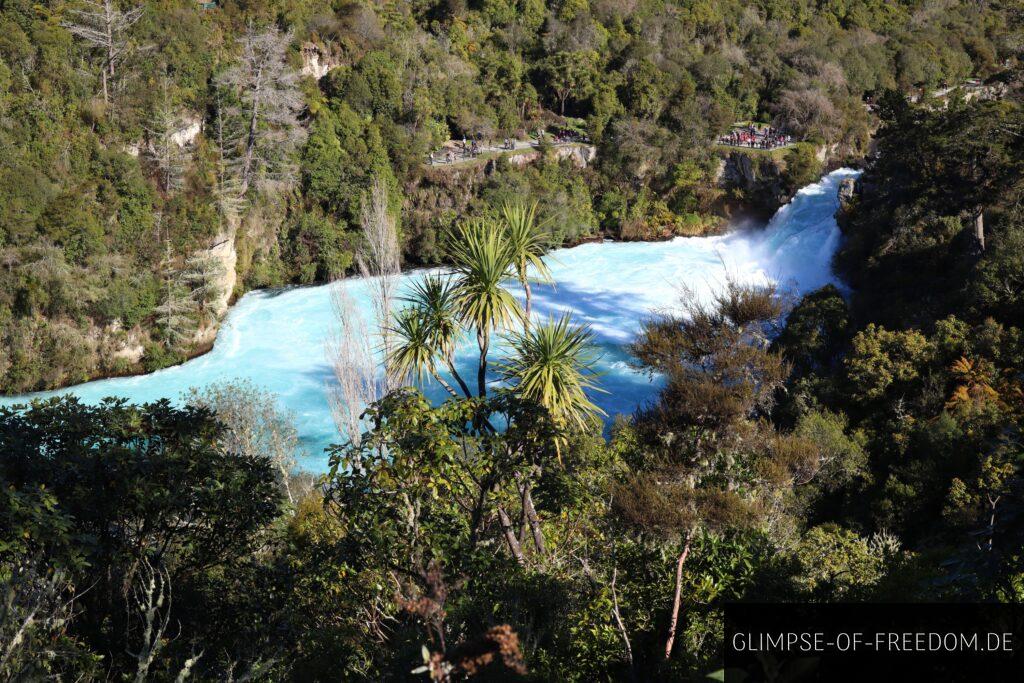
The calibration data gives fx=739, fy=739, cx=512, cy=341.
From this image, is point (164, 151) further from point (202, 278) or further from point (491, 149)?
point (491, 149)

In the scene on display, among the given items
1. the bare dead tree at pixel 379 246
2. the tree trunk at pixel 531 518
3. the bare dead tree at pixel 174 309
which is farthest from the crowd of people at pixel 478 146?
the tree trunk at pixel 531 518

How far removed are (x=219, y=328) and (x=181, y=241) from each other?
3.33 m

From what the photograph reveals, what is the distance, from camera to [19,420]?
7.26 meters

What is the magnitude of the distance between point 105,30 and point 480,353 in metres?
25.3

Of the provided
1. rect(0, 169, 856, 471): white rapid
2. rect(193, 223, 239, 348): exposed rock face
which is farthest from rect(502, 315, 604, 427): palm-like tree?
rect(193, 223, 239, 348): exposed rock face

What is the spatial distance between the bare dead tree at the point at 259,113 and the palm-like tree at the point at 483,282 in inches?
896

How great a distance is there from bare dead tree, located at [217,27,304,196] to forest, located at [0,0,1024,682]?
18cm

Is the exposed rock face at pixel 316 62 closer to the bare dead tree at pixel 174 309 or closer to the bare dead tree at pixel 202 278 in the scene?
the bare dead tree at pixel 202 278

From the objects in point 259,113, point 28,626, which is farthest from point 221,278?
point 28,626

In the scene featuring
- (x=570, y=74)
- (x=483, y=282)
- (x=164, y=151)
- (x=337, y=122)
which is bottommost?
(x=483, y=282)

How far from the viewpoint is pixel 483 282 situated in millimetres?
7980

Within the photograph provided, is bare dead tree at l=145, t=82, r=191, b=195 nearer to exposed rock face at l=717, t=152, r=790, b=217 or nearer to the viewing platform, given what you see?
the viewing platform

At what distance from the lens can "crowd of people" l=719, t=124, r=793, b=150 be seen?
137 feet

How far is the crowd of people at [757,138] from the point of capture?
4191cm
